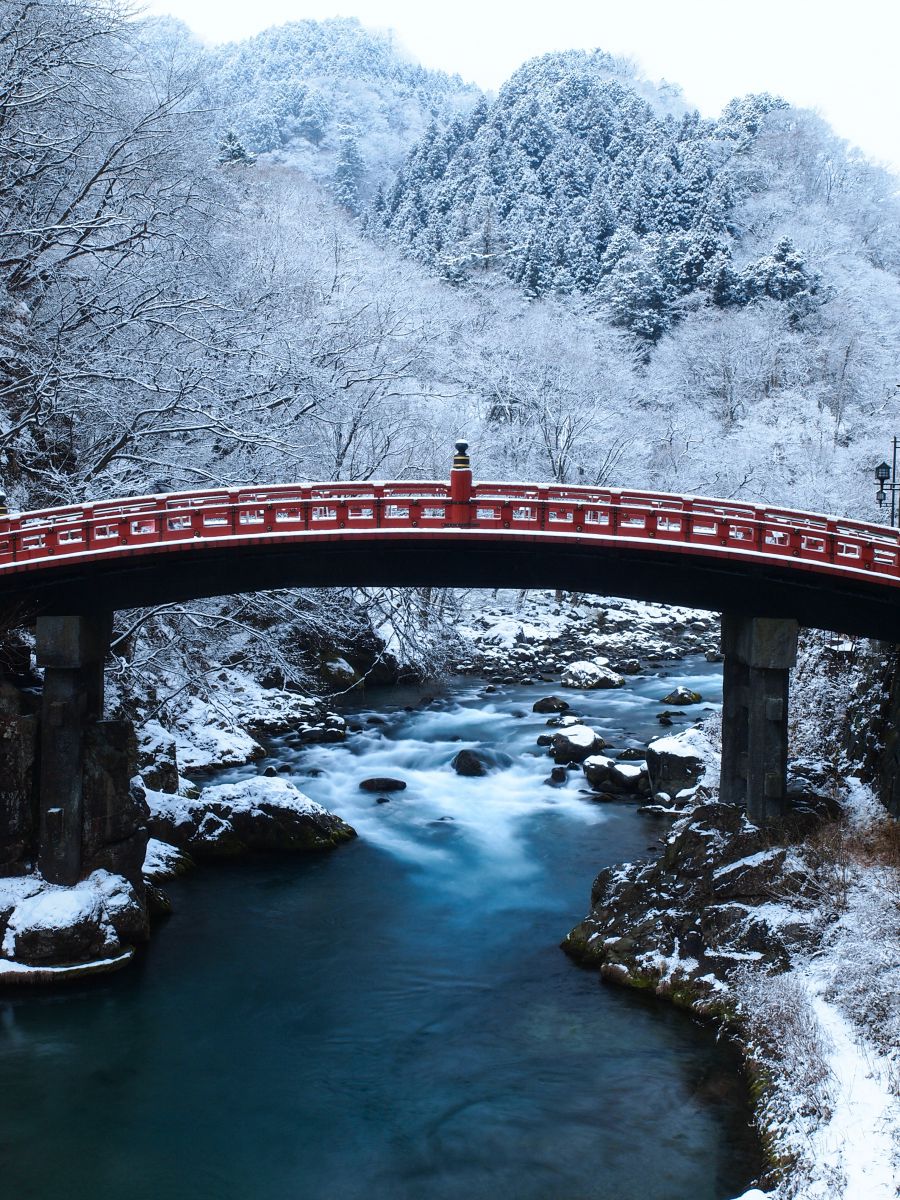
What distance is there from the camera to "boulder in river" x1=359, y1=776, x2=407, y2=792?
3000 centimetres

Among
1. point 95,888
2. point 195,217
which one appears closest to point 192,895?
point 95,888

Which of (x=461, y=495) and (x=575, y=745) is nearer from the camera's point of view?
(x=461, y=495)

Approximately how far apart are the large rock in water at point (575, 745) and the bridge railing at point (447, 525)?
13.0 meters

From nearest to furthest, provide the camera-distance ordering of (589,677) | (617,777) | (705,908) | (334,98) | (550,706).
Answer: (705,908)
(617,777)
(550,706)
(589,677)
(334,98)

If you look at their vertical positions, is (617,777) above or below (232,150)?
below

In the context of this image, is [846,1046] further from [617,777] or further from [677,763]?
[617,777]

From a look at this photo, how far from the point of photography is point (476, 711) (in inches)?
1487

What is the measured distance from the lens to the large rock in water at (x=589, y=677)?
4197 centimetres

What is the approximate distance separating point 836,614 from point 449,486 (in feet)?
25.8

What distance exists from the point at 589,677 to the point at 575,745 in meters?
10.5

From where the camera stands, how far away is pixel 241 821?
25047mm

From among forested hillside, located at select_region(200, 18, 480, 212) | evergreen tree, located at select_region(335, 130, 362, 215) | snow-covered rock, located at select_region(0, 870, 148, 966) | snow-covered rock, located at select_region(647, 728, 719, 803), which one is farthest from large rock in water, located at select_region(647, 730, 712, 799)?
evergreen tree, located at select_region(335, 130, 362, 215)

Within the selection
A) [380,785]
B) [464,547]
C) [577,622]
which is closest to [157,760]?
[380,785]

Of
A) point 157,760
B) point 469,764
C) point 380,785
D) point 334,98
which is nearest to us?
point 157,760
